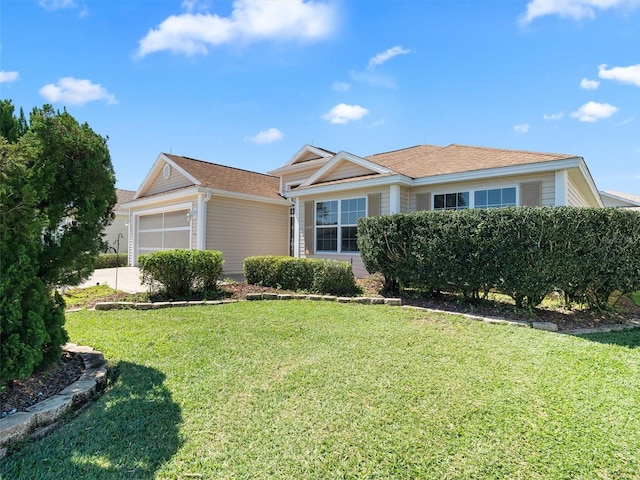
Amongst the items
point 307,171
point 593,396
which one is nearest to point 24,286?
point 593,396

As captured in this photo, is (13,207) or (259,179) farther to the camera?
(259,179)

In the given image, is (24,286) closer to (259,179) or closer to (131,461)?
(131,461)

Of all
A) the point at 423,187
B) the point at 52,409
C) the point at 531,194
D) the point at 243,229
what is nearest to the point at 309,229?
the point at 243,229

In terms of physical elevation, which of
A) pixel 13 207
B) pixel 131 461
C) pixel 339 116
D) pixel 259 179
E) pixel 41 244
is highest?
pixel 339 116

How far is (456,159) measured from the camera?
11.2 meters

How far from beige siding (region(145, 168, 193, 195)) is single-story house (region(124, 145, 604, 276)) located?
0.05 metres

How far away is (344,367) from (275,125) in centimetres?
1215

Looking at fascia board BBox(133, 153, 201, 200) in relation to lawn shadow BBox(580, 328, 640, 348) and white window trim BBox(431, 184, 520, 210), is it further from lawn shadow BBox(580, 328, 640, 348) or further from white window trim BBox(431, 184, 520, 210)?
lawn shadow BBox(580, 328, 640, 348)

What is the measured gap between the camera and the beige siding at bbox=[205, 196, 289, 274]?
13242mm

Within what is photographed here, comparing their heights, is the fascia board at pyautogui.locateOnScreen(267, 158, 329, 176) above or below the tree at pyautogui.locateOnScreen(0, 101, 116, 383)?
above

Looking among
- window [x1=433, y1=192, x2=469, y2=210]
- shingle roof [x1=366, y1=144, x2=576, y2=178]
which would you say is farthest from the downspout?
window [x1=433, y1=192, x2=469, y2=210]

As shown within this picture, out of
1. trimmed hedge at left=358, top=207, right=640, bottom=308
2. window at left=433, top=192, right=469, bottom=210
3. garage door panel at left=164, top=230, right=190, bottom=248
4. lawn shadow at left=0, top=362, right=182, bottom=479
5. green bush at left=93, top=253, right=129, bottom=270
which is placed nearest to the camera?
lawn shadow at left=0, top=362, right=182, bottom=479

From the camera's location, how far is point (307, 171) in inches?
628

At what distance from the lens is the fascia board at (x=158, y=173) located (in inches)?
543
